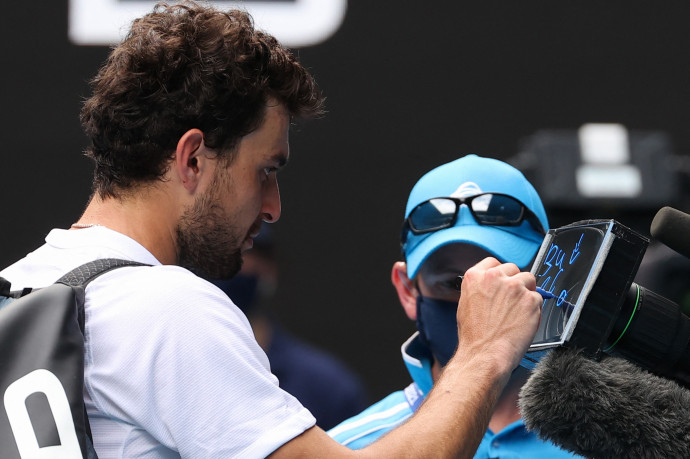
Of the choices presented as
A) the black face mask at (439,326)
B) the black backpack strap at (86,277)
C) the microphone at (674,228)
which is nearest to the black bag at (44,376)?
the black backpack strap at (86,277)

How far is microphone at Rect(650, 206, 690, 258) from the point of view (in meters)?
1.21

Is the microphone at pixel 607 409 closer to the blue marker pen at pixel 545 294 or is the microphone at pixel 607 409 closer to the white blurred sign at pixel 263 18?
the blue marker pen at pixel 545 294

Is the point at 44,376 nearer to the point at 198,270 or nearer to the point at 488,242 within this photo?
the point at 198,270

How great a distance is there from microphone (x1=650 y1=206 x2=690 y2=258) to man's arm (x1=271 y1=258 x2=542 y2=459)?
19 centimetres

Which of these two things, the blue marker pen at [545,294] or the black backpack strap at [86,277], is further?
the blue marker pen at [545,294]

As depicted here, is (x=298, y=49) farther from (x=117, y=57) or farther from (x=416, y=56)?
(x=117, y=57)

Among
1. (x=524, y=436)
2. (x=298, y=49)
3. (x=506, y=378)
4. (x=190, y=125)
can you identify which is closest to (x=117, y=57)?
(x=190, y=125)

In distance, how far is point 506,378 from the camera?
4.14ft

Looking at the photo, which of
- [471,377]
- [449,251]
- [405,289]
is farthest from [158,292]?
[405,289]

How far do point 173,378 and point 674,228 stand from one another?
0.64 metres

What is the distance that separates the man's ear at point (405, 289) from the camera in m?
2.04

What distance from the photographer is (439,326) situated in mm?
1902

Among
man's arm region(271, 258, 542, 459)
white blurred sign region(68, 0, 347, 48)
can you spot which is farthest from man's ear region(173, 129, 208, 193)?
white blurred sign region(68, 0, 347, 48)

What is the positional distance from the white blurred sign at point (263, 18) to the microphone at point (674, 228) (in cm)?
206
